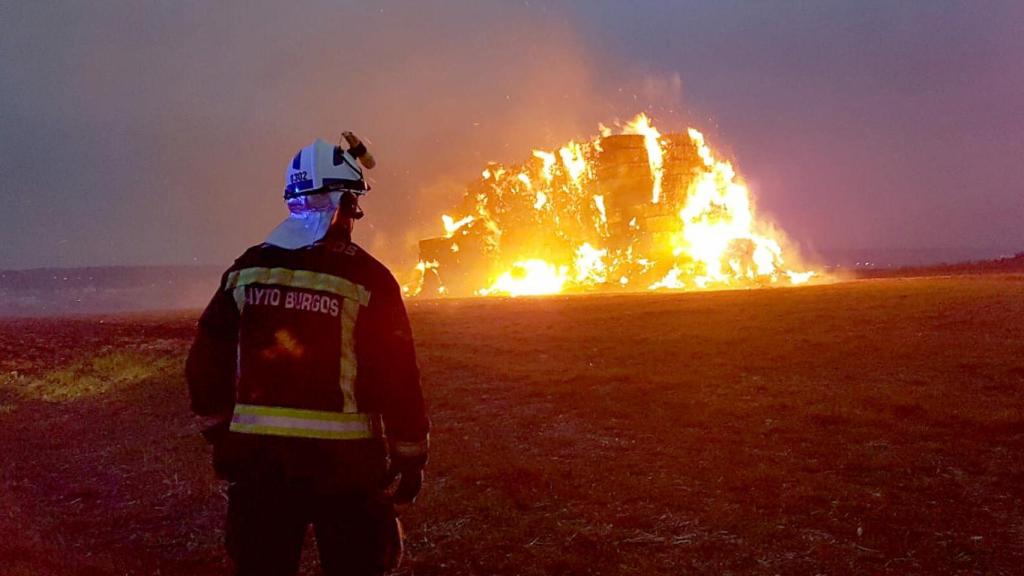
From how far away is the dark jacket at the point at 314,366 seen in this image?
111 inches

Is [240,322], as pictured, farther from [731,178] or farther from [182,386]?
[731,178]

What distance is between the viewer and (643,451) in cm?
776

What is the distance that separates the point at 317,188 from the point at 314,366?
2.85 ft

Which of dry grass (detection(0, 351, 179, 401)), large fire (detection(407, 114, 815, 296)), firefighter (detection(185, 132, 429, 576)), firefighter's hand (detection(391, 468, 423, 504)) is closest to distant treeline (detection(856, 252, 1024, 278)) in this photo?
large fire (detection(407, 114, 815, 296))

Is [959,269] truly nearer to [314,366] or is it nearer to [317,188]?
[317,188]

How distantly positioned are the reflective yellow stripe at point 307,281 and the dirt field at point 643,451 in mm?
3029

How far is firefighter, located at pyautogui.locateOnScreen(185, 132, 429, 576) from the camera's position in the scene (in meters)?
2.83

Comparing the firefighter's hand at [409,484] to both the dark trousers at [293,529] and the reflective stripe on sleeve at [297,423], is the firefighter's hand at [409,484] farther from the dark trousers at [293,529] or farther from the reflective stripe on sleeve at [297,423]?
the reflective stripe on sleeve at [297,423]

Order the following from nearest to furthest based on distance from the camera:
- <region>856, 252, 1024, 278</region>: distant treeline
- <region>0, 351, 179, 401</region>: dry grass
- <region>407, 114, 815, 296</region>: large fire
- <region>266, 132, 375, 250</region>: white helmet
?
1. <region>266, 132, 375, 250</region>: white helmet
2. <region>0, 351, 179, 401</region>: dry grass
3. <region>856, 252, 1024, 278</region>: distant treeline
4. <region>407, 114, 815, 296</region>: large fire

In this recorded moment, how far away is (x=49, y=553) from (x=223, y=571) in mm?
1579

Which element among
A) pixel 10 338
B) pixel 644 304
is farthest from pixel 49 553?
pixel 644 304

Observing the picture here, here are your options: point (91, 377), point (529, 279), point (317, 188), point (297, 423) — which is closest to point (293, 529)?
point (297, 423)

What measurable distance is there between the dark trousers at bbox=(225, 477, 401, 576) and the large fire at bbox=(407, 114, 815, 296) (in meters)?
31.3

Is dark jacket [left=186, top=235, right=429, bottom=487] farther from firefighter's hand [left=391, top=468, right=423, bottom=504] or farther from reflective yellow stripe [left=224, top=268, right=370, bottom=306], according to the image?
firefighter's hand [left=391, top=468, right=423, bottom=504]
